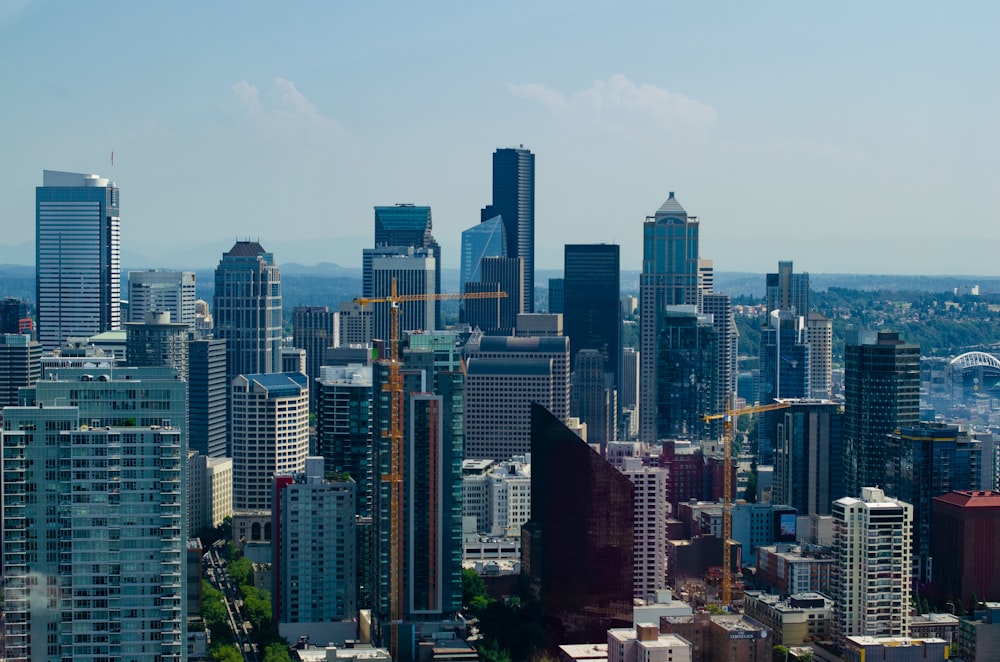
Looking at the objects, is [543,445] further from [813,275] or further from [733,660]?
[813,275]

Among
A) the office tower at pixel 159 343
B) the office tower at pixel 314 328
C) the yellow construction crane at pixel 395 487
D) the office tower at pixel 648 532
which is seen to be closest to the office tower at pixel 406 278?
the office tower at pixel 314 328

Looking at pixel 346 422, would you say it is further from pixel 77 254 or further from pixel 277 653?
pixel 77 254

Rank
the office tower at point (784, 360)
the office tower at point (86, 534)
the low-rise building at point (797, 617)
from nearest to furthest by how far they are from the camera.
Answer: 1. the office tower at point (86, 534)
2. the low-rise building at point (797, 617)
3. the office tower at point (784, 360)

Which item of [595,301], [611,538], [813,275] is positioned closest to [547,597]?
[611,538]

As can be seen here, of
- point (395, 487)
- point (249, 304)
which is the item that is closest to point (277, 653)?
point (395, 487)

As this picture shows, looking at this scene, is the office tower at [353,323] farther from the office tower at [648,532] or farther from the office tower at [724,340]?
the office tower at [648,532]

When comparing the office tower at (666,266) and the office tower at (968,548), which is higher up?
Answer: the office tower at (666,266)
